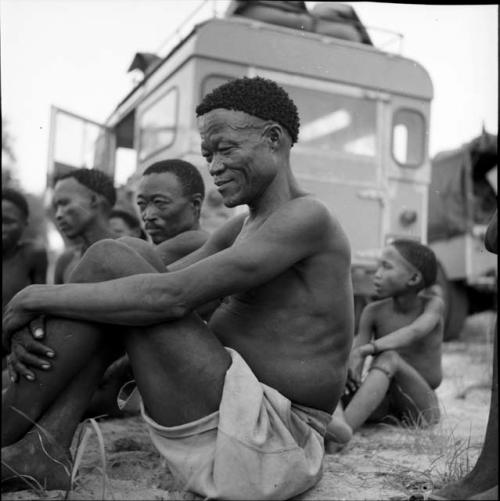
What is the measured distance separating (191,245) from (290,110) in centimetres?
95

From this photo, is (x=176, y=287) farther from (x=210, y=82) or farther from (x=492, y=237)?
(x=210, y=82)

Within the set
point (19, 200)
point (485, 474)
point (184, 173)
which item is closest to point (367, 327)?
point (184, 173)

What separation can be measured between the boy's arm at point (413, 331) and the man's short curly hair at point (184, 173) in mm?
1060

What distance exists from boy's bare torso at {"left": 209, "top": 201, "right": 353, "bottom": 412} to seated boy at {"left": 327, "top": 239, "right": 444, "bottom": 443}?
3.03 feet

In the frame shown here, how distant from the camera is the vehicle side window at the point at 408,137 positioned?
19.5ft

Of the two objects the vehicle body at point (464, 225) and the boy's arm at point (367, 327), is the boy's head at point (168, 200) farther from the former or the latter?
the vehicle body at point (464, 225)

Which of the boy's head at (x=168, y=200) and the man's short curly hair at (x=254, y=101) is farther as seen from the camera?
the boy's head at (x=168, y=200)

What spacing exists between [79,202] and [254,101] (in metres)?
1.64

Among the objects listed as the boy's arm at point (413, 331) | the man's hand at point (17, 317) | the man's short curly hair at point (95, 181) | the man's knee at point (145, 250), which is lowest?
the boy's arm at point (413, 331)

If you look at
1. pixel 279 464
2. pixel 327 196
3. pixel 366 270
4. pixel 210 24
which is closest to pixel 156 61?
pixel 210 24

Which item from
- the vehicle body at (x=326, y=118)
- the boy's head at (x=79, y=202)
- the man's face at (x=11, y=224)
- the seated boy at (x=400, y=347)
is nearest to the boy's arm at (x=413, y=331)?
the seated boy at (x=400, y=347)

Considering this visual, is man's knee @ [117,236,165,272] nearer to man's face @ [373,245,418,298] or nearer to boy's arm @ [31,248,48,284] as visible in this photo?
man's face @ [373,245,418,298]

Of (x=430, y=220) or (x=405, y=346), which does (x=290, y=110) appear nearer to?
(x=405, y=346)

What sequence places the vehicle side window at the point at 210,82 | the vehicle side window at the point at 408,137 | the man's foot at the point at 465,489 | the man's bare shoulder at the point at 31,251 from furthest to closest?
the vehicle side window at the point at 408,137 → the vehicle side window at the point at 210,82 → the man's bare shoulder at the point at 31,251 → the man's foot at the point at 465,489
